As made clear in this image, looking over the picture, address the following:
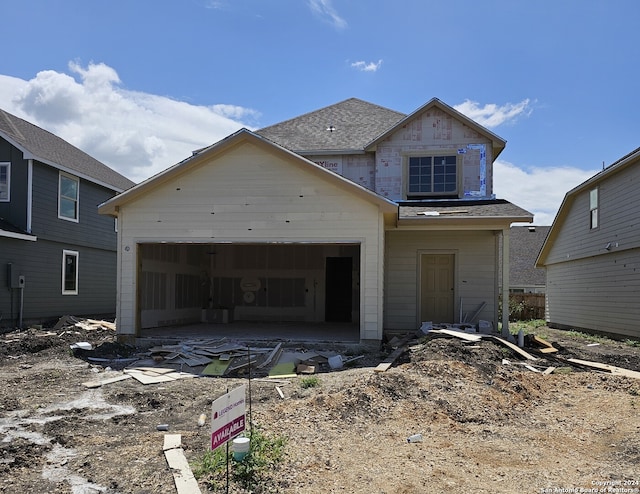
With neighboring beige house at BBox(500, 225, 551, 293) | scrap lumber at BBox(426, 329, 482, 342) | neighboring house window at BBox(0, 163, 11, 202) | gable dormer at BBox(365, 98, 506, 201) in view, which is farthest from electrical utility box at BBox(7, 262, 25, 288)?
neighboring beige house at BBox(500, 225, 551, 293)

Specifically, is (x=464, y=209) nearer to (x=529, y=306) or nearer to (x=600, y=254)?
(x=600, y=254)

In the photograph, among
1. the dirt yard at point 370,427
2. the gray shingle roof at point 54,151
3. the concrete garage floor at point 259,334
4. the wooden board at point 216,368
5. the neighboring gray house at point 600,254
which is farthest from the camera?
the gray shingle roof at point 54,151

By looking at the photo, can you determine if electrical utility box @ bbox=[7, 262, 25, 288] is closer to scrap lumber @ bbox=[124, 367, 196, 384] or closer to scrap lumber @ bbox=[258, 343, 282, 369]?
scrap lumber @ bbox=[124, 367, 196, 384]

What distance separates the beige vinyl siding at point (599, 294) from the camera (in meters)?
15.5

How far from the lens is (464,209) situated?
536 inches

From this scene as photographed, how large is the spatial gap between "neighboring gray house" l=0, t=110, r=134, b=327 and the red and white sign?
13.4 metres

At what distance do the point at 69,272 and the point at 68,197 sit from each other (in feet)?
8.53

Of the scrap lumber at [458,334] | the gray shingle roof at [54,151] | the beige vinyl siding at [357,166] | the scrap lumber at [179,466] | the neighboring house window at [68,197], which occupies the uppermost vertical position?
the gray shingle roof at [54,151]

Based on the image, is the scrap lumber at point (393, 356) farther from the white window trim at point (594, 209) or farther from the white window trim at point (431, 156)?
the white window trim at point (594, 209)

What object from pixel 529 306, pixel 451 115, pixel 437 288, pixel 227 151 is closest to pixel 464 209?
pixel 437 288

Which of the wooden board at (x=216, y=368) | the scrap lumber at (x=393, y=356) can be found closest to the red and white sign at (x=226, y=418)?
the scrap lumber at (x=393, y=356)

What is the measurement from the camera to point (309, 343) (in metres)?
11.9

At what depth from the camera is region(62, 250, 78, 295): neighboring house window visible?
1806 cm

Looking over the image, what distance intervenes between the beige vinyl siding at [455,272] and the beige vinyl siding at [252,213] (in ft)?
12.0
